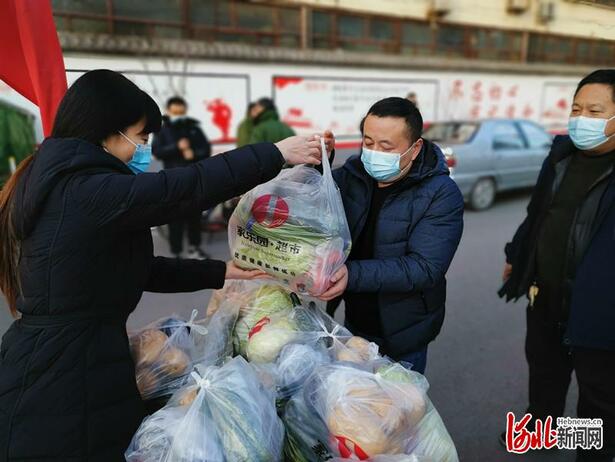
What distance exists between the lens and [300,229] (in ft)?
4.81

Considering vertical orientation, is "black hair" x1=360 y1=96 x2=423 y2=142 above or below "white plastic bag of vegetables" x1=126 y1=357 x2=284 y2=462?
above

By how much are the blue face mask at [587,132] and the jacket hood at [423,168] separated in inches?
25.7

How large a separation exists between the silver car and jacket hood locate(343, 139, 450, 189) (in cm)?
558

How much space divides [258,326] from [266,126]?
4382mm

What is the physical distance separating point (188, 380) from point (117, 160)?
62 cm

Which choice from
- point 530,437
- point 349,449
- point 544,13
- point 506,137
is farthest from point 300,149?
point 544,13

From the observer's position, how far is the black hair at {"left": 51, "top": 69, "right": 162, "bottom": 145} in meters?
1.14

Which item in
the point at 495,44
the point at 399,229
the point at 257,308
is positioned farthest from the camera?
the point at 495,44

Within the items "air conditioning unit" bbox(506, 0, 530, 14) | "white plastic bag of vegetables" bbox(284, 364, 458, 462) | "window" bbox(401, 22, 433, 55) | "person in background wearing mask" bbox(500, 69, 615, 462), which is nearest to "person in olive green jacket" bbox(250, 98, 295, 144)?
"person in background wearing mask" bbox(500, 69, 615, 462)

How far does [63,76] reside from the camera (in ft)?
5.51

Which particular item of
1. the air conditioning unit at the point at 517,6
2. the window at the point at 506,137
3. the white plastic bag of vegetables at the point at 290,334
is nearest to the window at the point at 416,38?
the air conditioning unit at the point at 517,6

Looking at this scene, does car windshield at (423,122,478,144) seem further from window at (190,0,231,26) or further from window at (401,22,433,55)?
window at (190,0,231,26)

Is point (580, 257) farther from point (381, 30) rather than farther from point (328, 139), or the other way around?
point (381, 30)

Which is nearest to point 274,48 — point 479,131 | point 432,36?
point 479,131
